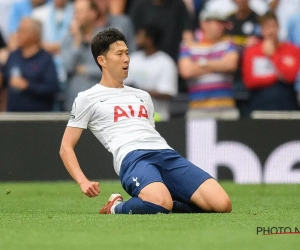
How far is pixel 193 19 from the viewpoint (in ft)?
50.6

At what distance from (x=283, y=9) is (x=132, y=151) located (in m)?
7.22

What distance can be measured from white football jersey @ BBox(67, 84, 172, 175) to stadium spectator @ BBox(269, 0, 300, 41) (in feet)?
21.6

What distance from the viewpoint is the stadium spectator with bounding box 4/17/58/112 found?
14.7 metres

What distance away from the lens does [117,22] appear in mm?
15234

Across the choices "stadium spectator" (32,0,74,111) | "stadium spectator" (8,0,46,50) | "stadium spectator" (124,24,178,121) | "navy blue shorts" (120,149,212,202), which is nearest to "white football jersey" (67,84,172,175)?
"navy blue shorts" (120,149,212,202)

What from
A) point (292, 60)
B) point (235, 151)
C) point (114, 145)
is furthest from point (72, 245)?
point (292, 60)

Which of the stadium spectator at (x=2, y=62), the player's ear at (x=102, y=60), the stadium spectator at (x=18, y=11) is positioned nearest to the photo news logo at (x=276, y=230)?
the player's ear at (x=102, y=60)

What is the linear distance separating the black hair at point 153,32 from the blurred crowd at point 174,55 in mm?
17

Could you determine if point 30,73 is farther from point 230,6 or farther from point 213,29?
point 230,6

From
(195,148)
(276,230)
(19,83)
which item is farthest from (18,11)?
(276,230)

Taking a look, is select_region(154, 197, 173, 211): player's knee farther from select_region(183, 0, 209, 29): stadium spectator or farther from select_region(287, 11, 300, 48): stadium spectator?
select_region(183, 0, 209, 29): stadium spectator

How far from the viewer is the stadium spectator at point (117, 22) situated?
15.2m

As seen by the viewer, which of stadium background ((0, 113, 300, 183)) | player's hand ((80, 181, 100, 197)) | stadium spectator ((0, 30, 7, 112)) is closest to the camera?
player's hand ((80, 181, 100, 197))

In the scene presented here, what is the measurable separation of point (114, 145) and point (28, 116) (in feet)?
18.9
